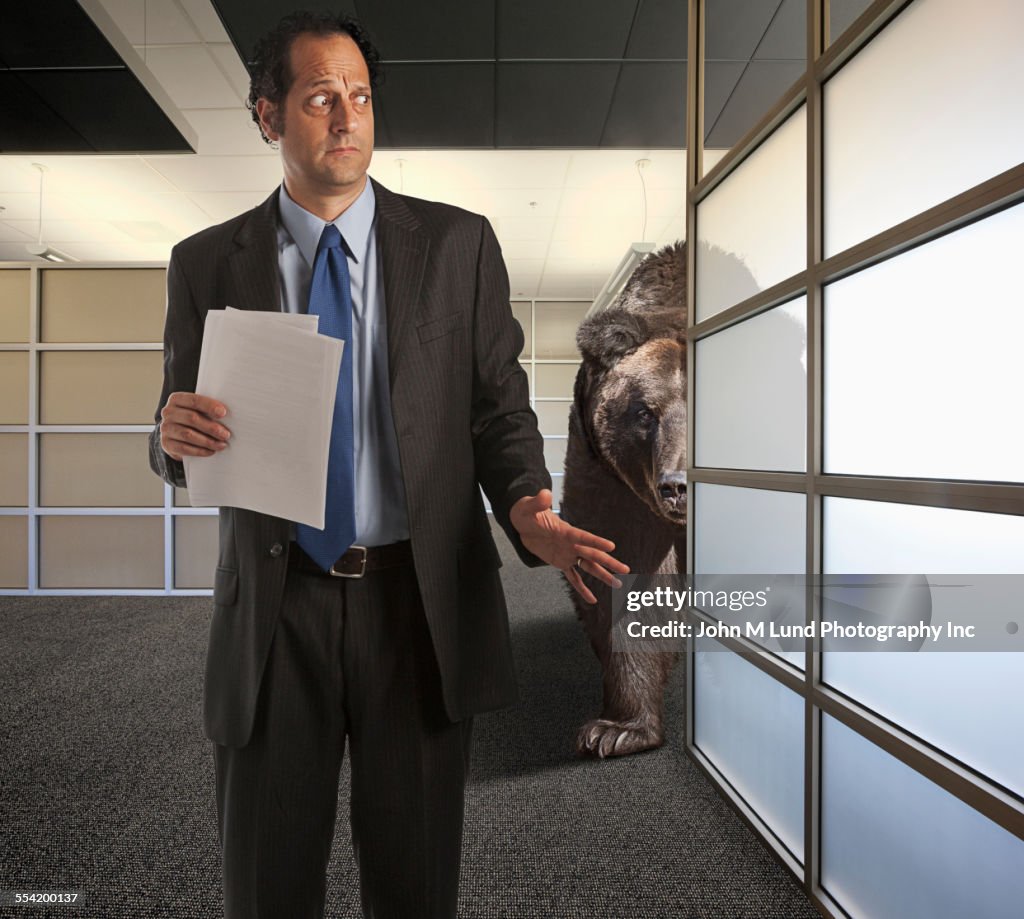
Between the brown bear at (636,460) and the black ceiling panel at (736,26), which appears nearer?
the black ceiling panel at (736,26)

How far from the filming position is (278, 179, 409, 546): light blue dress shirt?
2.85ft

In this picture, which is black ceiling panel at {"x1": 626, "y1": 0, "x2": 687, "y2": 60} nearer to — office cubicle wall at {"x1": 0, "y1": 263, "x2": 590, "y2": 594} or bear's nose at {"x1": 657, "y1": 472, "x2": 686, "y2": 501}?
bear's nose at {"x1": 657, "y1": 472, "x2": 686, "y2": 501}

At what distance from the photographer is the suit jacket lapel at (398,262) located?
860mm

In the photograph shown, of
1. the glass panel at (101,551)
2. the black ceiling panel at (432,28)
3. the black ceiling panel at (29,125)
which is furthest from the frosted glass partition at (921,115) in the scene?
the glass panel at (101,551)

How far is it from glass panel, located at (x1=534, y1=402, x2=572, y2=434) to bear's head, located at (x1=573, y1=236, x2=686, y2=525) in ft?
19.6

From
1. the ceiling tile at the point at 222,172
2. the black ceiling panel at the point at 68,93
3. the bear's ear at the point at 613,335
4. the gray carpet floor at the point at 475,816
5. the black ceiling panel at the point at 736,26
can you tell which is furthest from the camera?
the ceiling tile at the point at 222,172

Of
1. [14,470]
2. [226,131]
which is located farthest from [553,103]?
[14,470]

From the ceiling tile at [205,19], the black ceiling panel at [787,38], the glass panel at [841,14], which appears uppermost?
the ceiling tile at [205,19]

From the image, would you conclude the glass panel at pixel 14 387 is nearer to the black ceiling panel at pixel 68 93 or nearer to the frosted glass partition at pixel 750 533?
the black ceiling panel at pixel 68 93

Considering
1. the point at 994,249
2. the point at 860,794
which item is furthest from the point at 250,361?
the point at 860,794

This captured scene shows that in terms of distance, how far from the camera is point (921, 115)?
1158 mm

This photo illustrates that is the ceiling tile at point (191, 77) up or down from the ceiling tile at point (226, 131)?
down

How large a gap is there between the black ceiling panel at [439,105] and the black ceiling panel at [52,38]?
1.21 m

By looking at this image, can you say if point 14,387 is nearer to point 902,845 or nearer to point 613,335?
point 613,335
